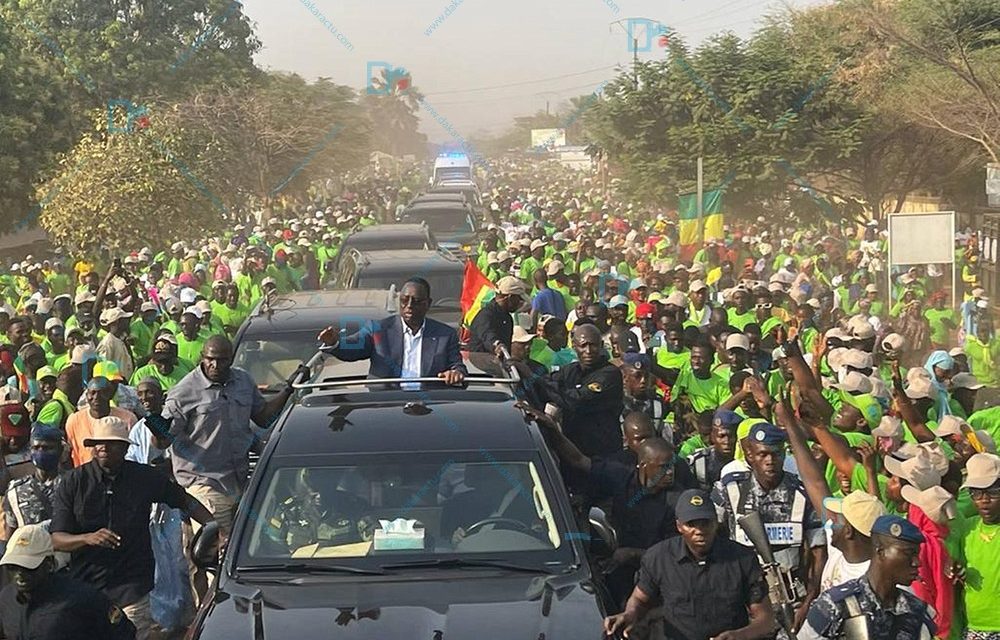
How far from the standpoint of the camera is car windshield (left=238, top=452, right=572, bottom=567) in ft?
19.2

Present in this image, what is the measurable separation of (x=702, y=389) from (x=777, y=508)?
397 cm

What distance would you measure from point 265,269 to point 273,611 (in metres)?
16.0

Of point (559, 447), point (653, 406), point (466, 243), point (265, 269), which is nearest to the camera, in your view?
point (559, 447)

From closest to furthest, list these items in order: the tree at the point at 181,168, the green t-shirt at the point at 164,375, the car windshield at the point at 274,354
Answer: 1. the green t-shirt at the point at 164,375
2. the car windshield at the point at 274,354
3. the tree at the point at 181,168

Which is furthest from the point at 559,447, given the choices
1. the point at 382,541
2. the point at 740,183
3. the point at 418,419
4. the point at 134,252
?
the point at 740,183

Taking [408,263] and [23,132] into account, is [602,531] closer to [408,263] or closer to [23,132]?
[408,263]

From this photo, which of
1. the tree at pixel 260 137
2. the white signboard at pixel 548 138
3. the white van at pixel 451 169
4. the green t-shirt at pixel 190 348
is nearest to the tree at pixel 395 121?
the white signboard at pixel 548 138

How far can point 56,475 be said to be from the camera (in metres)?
7.51

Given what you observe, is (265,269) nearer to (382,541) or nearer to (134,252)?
(134,252)

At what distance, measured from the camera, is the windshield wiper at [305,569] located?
5703mm

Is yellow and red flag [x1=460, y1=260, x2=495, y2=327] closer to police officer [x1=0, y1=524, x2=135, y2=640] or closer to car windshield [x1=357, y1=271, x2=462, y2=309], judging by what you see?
car windshield [x1=357, y1=271, x2=462, y2=309]

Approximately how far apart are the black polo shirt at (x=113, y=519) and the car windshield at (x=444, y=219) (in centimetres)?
2333

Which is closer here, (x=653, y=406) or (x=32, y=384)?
(x=653, y=406)

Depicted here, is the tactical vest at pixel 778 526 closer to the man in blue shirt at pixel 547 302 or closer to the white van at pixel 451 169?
the man in blue shirt at pixel 547 302
